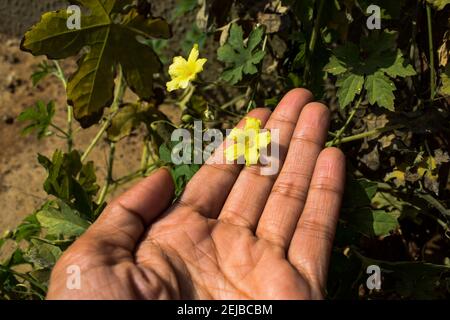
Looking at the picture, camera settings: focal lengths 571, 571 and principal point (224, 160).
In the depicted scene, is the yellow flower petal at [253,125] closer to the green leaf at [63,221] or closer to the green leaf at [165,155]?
the green leaf at [165,155]

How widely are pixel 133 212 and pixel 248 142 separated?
0.50m

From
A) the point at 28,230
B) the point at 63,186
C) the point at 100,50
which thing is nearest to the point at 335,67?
the point at 100,50

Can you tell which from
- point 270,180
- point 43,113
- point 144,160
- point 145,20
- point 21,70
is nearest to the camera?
point 270,180

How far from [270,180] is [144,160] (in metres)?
1.04

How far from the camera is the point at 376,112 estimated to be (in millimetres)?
2115

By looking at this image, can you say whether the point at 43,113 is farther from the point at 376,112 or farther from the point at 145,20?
the point at 376,112

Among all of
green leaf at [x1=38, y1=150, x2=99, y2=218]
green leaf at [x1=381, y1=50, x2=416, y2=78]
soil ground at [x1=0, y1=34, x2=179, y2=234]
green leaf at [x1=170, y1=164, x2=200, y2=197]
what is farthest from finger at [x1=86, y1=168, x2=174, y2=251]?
soil ground at [x1=0, y1=34, x2=179, y2=234]

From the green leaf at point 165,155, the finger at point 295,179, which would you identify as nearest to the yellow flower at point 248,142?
the finger at point 295,179

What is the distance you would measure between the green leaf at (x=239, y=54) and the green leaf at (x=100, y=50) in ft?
0.90

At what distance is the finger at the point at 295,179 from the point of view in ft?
6.12

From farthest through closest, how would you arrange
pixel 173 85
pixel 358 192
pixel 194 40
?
pixel 194 40 < pixel 173 85 < pixel 358 192

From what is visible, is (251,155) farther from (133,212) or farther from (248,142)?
(133,212)

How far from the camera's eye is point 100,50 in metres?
2.22
